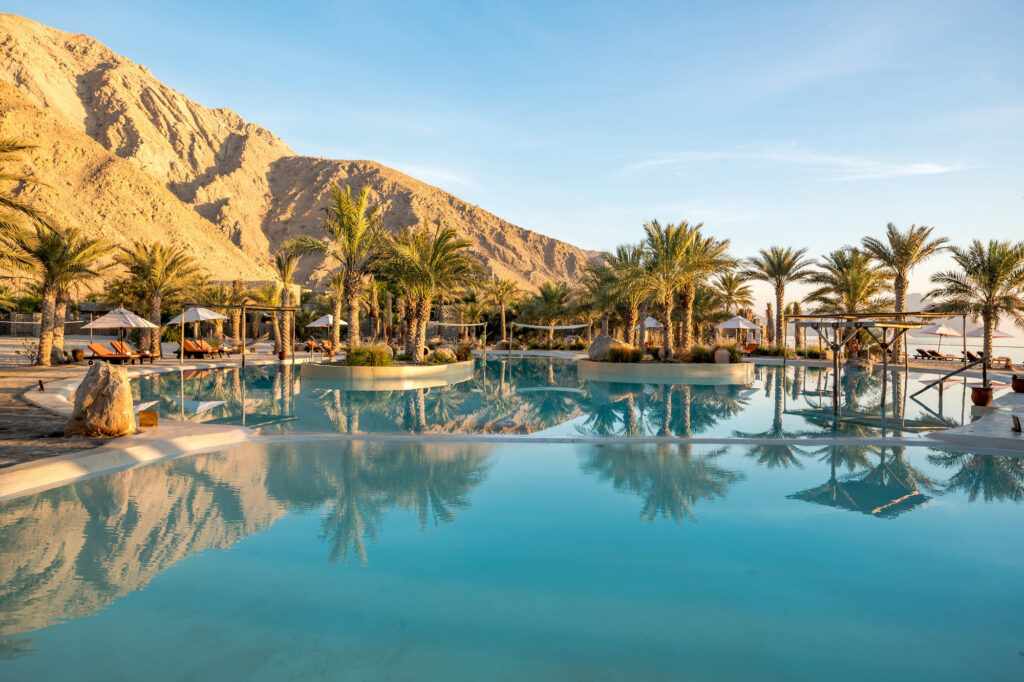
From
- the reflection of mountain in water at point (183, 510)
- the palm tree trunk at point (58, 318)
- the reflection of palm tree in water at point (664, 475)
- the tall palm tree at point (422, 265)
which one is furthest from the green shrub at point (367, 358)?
the reflection of palm tree in water at point (664, 475)

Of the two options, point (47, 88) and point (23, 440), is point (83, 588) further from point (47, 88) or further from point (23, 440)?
point (47, 88)

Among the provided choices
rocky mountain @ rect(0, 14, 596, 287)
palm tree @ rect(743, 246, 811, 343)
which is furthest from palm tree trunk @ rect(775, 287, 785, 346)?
rocky mountain @ rect(0, 14, 596, 287)

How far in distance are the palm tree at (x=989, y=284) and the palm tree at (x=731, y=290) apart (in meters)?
13.5

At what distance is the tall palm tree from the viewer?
22.4 metres

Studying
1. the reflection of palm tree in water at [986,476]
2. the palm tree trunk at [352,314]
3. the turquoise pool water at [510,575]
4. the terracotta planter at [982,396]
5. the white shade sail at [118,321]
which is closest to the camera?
the turquoise pool water at [510,575]

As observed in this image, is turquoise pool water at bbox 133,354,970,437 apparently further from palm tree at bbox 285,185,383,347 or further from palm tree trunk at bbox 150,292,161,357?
palm tree trunk at bbox 150,292,161,357

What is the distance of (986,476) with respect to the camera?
26.0ft

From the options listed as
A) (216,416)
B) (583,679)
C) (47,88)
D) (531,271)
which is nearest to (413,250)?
(216,416)

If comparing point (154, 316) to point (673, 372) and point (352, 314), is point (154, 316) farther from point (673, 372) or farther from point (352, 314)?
point (673, 372)

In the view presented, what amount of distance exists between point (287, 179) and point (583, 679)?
152m

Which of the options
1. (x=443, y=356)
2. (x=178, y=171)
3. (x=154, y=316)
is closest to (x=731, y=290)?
(x=443, y=356)

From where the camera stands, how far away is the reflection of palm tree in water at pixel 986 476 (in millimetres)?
7129

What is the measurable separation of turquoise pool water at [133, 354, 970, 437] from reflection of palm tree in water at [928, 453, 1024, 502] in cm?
191

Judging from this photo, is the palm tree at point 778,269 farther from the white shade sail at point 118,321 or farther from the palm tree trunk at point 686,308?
the white shade sail at point 118,321
